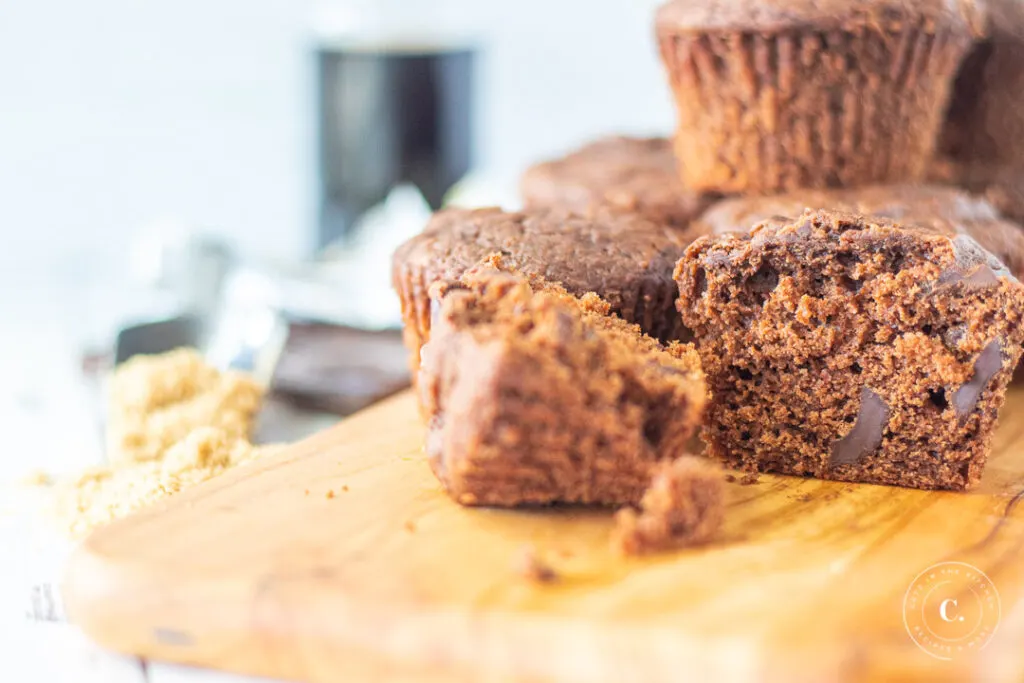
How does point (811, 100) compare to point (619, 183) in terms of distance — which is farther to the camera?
point (619, 183)

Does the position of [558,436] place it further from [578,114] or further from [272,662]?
[578,114]

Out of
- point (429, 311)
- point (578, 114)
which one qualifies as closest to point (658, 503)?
point (429, 311)

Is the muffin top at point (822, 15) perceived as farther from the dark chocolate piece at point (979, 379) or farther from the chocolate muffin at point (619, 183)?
the dark chocolate piece at point (979, 379)

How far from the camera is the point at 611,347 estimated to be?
7.48 ft

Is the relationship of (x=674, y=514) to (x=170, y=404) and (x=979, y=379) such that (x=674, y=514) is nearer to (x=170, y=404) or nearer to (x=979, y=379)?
(x=979, y=379)

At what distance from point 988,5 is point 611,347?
2.21 meters

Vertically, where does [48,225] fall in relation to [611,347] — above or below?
below

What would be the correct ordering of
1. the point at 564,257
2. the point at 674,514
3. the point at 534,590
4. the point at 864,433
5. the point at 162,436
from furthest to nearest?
the point at 162,436 < the point at 564,257 < the point at 864,433 < the point at 674,514 < the point at 534,590

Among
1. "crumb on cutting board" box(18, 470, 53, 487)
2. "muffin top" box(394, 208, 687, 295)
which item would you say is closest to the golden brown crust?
"muffin top" box(394, 208, 687, 295)

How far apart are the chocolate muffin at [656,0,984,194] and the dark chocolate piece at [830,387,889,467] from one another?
1.02 metres

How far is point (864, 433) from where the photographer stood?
2646 mm

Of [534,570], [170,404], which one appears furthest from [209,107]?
[534,570]

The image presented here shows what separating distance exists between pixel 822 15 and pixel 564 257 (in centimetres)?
104

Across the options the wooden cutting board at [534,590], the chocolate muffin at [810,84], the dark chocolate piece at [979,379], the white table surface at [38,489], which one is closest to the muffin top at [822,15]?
the chocolate muffin at [810,84]
